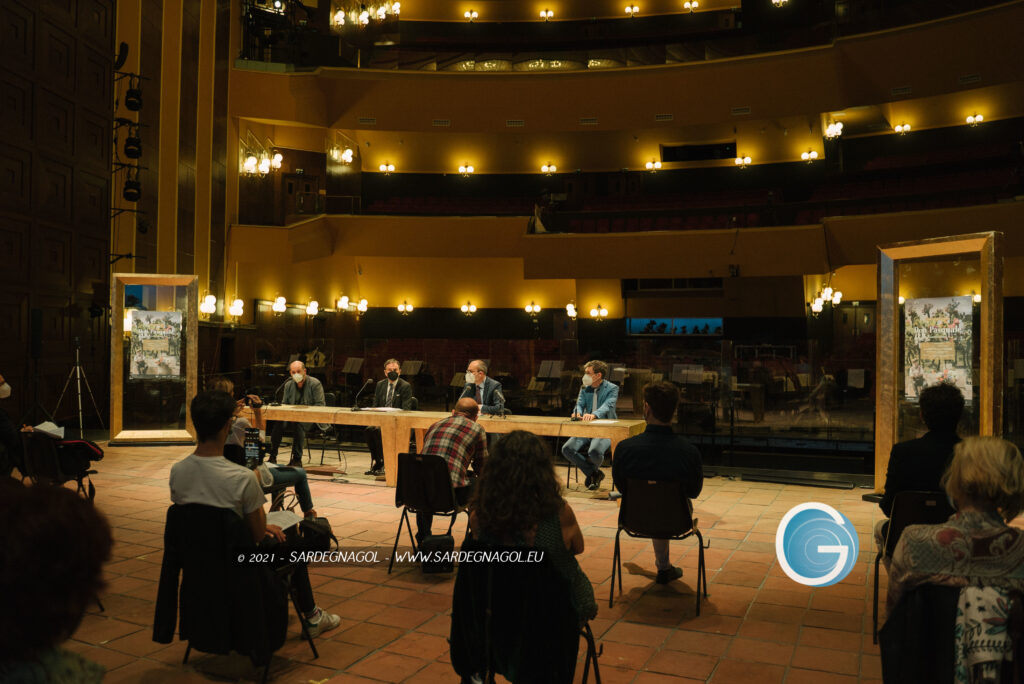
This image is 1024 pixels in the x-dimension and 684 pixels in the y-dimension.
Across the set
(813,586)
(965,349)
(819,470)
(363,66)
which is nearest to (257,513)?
(813,586)

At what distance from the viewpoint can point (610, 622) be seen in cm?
377

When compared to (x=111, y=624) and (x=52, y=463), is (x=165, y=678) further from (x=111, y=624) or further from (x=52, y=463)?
(x=52, y=463)

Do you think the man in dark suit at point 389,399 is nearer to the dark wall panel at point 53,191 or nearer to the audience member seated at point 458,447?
the audience member seated at point 458,447

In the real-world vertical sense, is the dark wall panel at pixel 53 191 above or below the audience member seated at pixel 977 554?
above

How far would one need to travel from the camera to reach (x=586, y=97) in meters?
15.1

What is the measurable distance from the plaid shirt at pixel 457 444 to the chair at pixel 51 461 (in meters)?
2.13

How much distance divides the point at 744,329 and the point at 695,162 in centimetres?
396

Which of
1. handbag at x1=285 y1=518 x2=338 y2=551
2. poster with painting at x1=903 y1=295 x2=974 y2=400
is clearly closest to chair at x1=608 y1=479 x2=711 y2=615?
handbag at x1=285 y1=518 x2=338 y2=551

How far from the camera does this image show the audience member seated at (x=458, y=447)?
15.0 ft

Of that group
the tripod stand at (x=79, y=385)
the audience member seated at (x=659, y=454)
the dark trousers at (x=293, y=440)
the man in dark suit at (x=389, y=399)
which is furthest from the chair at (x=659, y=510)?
the tripod stand at (x=79, y=385)

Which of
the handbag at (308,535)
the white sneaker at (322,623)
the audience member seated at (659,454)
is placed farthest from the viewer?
the audience member seated at (659,454)

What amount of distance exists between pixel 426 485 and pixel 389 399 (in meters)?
3.64

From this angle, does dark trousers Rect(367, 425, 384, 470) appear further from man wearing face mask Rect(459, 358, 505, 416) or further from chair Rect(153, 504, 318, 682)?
chair Rect(153, 504, 318, 682)

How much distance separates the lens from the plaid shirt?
15.0 feet
